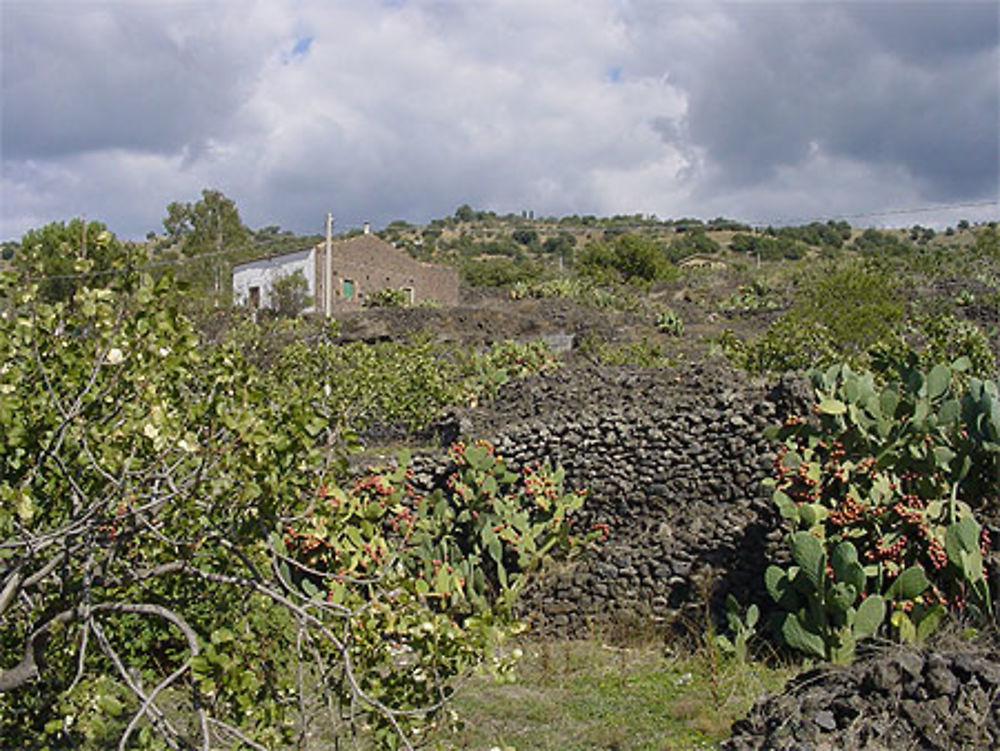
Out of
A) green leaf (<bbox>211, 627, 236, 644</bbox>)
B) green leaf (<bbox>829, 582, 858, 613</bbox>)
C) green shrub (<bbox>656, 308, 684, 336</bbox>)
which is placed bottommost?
green leaf (<bbox>829, 582, 858, 613</bbox>)

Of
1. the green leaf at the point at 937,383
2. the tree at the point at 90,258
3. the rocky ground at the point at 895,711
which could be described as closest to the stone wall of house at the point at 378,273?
the green leaf at the point at 937,383

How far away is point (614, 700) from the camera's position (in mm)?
6652

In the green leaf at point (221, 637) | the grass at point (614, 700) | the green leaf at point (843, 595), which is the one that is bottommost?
the grass at point (614, 700)

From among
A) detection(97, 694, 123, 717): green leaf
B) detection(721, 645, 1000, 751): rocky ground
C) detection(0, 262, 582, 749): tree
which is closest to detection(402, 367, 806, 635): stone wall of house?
detection(721, 645, 1000, 751): rocky ground

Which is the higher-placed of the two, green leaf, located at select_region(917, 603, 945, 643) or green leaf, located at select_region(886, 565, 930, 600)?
green leaf, located at select_region(886, 565, 930, 600)

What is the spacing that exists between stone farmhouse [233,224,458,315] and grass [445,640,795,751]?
95.2 feet

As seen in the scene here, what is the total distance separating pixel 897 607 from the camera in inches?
266

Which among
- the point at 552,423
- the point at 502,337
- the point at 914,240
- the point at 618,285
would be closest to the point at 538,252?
the point at 914,240

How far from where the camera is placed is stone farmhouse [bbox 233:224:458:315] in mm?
37688

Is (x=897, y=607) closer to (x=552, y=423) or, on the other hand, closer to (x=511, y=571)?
(x=511, y=571)

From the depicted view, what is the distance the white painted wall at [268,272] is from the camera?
Answer: 3756 centimetres

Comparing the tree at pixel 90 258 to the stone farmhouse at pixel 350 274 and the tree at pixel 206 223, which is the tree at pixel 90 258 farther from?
the tree at pixel 206 223

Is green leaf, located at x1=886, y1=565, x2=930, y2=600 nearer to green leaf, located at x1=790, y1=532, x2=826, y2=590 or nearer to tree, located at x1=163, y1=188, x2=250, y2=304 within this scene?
green leaf, located at x1=790, y1=532, x2=826, y2=590

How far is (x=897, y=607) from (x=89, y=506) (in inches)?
219
